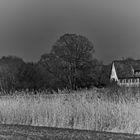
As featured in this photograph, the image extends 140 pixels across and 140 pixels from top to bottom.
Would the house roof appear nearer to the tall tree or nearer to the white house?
the white house

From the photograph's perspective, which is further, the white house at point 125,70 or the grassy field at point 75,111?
the white house at point 125,70

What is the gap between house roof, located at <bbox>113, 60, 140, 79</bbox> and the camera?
50.9 m

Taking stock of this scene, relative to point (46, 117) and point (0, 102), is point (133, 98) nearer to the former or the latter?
point (46, 117)

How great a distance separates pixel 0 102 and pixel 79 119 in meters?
3.14

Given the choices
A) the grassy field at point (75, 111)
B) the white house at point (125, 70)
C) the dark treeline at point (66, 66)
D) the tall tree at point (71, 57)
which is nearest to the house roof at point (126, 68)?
the white house at point (125, 70)

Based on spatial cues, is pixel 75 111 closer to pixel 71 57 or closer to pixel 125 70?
pixel 71 57

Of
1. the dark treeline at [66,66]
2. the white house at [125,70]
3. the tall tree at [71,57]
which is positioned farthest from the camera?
the white house at [125,70]

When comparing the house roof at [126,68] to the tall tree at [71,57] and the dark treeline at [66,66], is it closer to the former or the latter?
the dark treeline at [66,66]

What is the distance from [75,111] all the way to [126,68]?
4718 cm

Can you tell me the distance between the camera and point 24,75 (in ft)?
109

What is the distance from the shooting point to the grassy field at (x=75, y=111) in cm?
616

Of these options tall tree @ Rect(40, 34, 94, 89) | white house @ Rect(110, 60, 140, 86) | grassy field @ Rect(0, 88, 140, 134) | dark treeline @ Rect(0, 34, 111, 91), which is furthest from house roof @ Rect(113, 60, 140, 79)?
grassy field @ Rect(0, 88, 140, 134)

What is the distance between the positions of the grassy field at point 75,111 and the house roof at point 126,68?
43.8 metres

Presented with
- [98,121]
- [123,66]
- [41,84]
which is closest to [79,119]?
[98,121]
